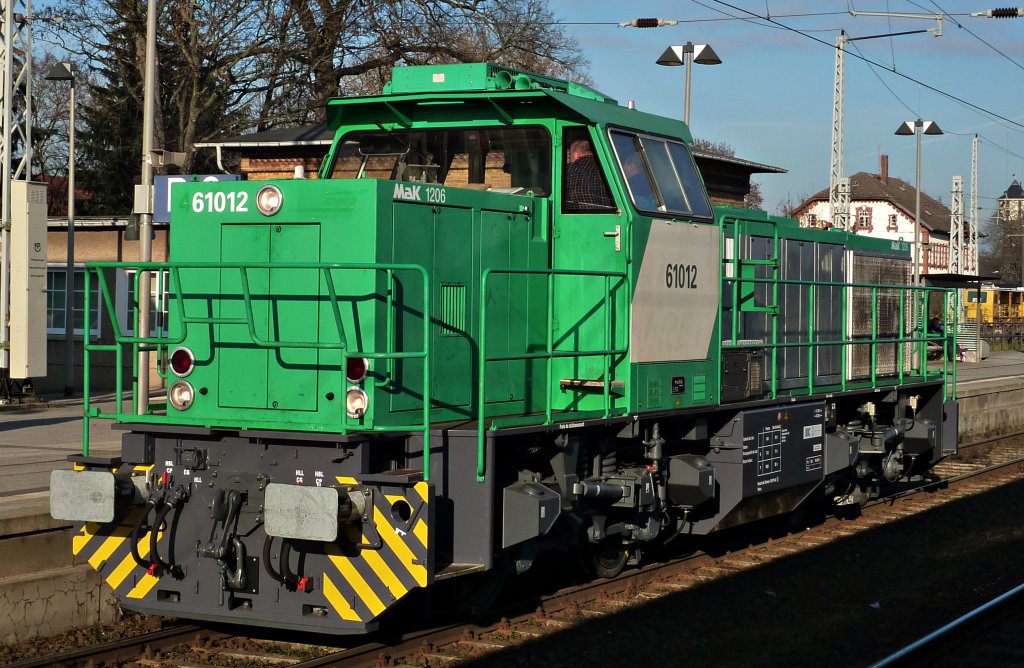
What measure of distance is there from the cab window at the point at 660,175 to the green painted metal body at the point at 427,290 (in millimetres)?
101

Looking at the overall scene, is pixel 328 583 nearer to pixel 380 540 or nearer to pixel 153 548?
pixel 380 540

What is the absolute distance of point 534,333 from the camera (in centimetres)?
790

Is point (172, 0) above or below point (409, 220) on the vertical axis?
above

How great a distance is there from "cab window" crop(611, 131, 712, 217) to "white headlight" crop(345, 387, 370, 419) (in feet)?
8.37

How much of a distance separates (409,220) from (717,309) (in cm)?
325

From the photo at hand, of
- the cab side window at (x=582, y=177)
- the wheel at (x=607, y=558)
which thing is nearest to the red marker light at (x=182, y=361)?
the cab side window at (x=582, y=177)

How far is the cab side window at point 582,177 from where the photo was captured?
7.82m

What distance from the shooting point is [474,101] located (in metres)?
7.84

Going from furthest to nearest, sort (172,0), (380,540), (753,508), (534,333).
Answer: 1. (172,0)
2. (753,508)
3. (534,333)
4. (380,540)

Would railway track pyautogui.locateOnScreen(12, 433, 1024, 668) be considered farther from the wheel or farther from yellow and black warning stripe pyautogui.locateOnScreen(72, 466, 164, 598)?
yellow and black warning stripe pyautogui.locateOnScreen(72, 466, 164, 598)

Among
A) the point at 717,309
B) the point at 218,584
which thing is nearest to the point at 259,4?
the point at 717,309

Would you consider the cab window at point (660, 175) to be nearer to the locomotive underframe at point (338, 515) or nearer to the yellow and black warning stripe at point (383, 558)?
the locomotive underframe at point (338, 515)

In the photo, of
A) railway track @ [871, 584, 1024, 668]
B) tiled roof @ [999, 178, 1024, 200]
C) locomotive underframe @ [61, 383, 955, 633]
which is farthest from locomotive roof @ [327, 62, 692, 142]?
tiled roof @ [999, 178, 1024, 200]

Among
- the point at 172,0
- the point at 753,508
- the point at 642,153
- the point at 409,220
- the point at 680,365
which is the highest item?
the point at 172,0
